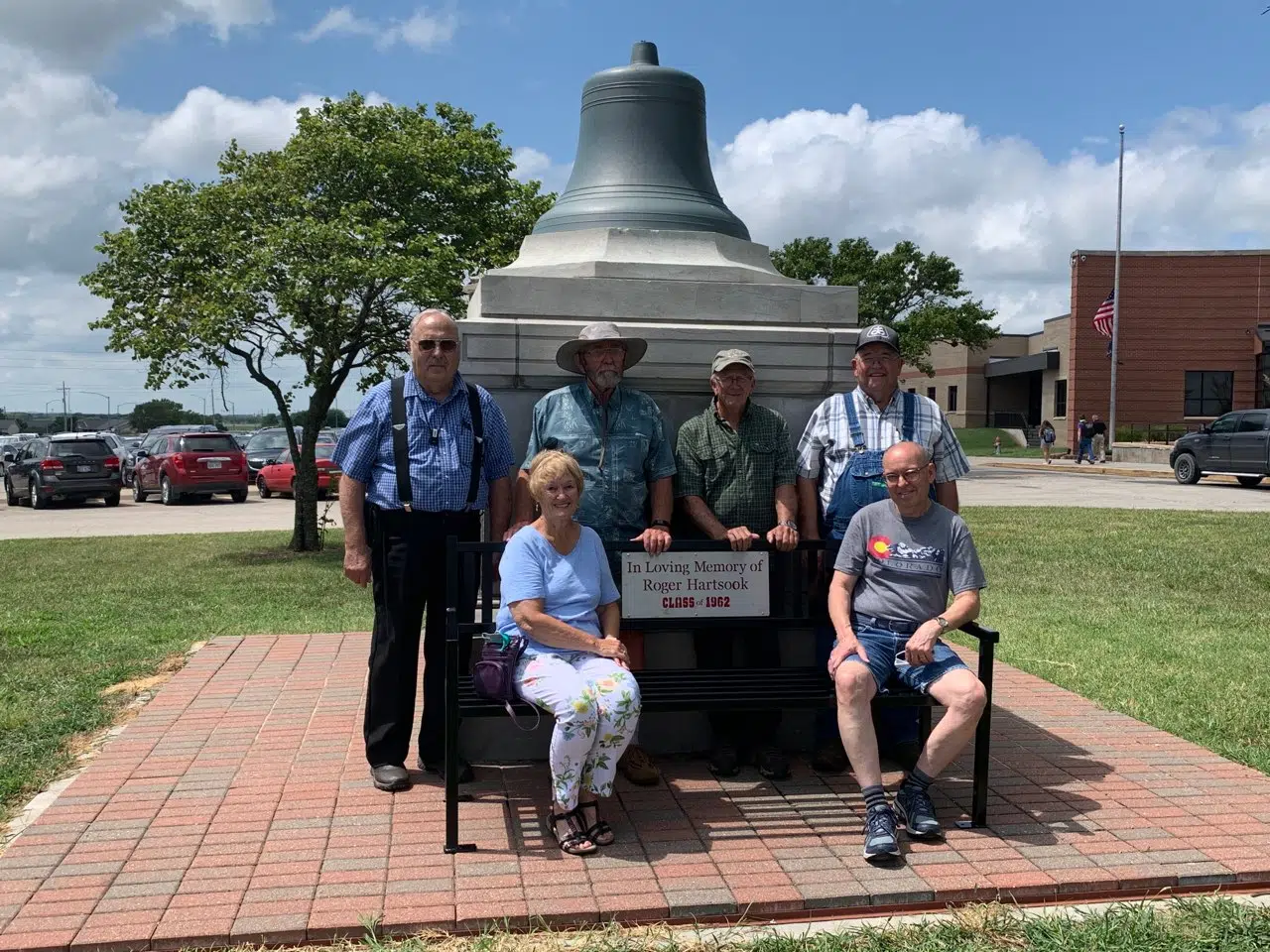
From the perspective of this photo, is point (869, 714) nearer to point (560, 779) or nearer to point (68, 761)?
point (560, 779)

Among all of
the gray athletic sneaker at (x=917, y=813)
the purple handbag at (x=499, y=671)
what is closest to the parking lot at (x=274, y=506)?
the purple handbag at (x=499, y=671)

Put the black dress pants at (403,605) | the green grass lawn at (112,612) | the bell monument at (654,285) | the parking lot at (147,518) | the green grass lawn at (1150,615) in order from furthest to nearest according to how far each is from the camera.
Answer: the parking lot at (147,518) < the green grass lawn at (1150,615) < the green grass lawn at (112,612) < the bell monument at (654,285) < the black dress pants at (403,605)

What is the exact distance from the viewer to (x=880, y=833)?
3609mm

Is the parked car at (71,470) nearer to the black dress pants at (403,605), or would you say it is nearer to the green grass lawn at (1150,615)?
the green grass lawn at (1150,615)

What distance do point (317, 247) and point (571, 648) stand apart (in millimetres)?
8473

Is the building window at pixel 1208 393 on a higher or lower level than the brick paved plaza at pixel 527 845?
higher

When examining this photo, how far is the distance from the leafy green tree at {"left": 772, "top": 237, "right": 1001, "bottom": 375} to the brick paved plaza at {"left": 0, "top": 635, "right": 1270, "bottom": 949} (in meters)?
32.3

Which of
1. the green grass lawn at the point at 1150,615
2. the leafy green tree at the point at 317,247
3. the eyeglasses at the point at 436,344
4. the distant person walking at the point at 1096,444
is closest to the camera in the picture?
the eyeglasses at the point at 436,344

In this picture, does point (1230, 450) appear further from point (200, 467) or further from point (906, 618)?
point (906, 618)

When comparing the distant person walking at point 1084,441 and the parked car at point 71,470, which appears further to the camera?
the distant person walking at point 1084,441

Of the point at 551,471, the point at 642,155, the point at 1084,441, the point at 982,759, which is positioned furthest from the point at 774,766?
the point at 1084,441

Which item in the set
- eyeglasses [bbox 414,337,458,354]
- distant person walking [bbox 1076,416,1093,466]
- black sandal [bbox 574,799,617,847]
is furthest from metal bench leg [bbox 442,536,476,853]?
distant person walking [bbox 1076,416,1093,466]

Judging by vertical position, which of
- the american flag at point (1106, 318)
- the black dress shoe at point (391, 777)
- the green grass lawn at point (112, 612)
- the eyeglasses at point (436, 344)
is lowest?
the green grass lawn at point (112, 612)

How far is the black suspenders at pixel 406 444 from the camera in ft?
13.8
